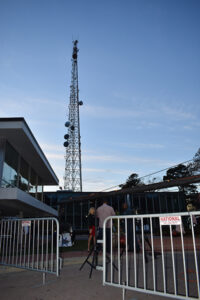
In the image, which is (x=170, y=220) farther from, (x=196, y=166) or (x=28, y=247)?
(x=196, y=166)

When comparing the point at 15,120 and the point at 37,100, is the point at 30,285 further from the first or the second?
the point at 37,100

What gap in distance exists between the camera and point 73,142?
36406mm

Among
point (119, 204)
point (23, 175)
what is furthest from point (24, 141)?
point (119, 204)

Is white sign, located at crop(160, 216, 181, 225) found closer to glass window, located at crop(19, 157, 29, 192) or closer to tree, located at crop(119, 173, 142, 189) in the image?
glass window, located at crop(19, 157, 29, 192)

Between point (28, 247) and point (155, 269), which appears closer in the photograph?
point (155, 269)

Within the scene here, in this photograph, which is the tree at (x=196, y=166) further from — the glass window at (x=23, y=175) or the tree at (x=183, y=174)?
the glass window at (x=23, y=175)

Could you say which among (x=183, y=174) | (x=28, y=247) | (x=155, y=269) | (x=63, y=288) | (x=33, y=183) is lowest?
(x=155, y=269)

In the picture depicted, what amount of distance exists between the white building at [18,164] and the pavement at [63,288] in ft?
25.5

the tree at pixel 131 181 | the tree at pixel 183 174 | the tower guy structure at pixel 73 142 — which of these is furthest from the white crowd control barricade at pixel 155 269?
the tree at pixel 131 181

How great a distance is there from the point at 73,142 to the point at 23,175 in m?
18.6

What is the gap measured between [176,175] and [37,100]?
38.6m

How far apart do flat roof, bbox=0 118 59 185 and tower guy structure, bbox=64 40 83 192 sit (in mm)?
13722

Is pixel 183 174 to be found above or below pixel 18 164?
above

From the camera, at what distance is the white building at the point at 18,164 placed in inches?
484
